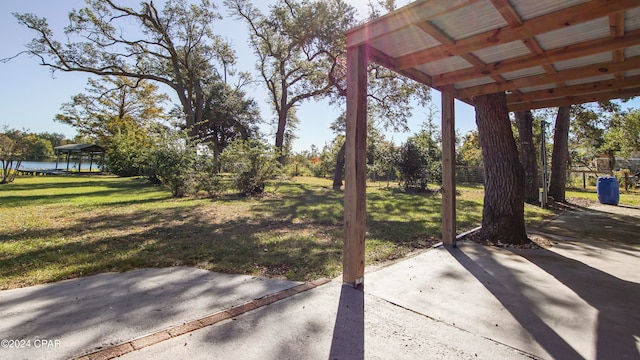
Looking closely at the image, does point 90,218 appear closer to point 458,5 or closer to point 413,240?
point 413,240

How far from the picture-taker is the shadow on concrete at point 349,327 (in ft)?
5.61

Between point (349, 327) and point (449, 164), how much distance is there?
2996 millimetres

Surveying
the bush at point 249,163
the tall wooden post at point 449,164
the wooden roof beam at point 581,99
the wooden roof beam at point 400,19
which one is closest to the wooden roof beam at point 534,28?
the wooden roof beam at point 400,19

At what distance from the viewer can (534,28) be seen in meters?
2.46

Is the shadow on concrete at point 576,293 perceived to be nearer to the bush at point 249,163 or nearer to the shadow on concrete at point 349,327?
the shadow on concrete at point 349,327

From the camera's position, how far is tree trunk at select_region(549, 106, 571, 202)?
8.89m

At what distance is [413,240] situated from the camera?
4.50 meters

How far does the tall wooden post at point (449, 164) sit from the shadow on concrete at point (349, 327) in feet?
7.14

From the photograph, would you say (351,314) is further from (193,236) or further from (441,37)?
(193,236)

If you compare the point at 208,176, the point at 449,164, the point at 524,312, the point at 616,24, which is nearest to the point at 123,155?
the point at 208,176

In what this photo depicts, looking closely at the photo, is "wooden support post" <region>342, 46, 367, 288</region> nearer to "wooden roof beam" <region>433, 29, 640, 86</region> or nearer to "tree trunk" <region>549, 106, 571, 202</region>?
"wooden roof beam" <region>433, 29, 640, 86</region>

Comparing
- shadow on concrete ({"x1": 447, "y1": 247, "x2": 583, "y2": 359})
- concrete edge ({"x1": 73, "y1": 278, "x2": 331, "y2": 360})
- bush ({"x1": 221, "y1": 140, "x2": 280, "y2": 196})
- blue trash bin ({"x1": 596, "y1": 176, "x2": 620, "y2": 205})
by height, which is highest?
bush ({"x1": 221, "y1": 140, "x2": 280, "y2": 196})

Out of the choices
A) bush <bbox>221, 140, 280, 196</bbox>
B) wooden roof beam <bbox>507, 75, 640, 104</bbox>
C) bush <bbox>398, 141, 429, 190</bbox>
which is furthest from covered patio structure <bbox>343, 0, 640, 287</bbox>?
bush <bbox>398, 141, 429, 190</bbox>

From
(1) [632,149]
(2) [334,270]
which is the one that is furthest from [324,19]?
(1) [632,149]
